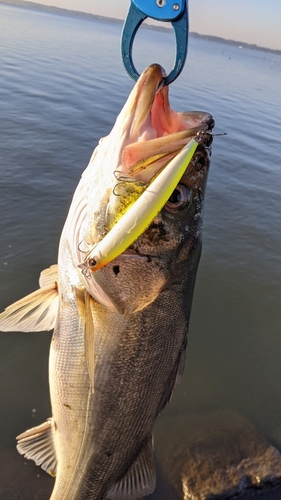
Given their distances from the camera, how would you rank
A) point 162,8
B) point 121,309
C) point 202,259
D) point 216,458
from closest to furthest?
point 162,8 < point 121,309 < point 216,458 < point 202,259

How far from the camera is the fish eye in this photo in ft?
6.03

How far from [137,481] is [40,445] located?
71 cm

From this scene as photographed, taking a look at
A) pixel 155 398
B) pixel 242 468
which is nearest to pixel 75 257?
pixel 155 398

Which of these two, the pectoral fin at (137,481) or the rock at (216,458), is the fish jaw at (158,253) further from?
the rock at (216,458)

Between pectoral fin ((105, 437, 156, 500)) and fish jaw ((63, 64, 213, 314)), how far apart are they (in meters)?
1.11

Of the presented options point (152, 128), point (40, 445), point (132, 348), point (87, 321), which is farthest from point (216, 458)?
Result: point (152, 128)

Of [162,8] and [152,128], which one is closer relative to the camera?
[162,8]

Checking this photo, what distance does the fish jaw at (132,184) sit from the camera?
1.75 m

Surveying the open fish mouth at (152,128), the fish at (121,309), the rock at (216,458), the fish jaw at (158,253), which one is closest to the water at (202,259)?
the rock at (216,458)

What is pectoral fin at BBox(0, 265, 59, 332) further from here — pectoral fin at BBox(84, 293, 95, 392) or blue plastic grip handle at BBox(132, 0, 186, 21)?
blue plastic grip handle at BBox(132, 0, 186, 21)

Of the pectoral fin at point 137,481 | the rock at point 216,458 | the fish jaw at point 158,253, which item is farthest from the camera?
the rock at point 216,458

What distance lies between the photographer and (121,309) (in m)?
2.02

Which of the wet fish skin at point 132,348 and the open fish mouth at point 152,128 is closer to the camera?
the open fish mouth at point 152,128

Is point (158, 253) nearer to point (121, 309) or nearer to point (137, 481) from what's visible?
point (121, 309)
